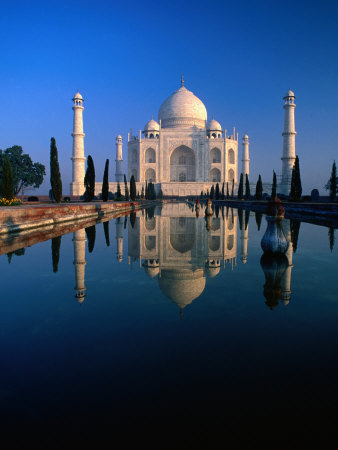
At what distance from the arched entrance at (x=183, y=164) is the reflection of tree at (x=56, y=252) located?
40716 millimetres

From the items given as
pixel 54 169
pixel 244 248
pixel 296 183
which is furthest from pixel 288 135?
pixel 244 248

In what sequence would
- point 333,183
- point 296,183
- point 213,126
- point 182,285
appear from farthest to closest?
point 213,126
point 333,183
point 296,183
point 182,285

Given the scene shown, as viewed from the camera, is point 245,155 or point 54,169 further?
point 245,155

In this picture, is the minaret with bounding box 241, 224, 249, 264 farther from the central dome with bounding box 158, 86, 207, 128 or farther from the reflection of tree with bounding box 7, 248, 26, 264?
the central dome with bounding box 158, 86, 207, 128

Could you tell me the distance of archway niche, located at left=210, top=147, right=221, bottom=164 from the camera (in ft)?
148

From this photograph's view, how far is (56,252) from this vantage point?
454 cm

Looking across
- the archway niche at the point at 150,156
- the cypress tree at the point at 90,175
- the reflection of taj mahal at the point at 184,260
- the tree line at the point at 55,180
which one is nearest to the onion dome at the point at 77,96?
the tree line at the point at 55,180

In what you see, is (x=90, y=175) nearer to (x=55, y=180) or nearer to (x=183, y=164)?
(x=55, y=180)

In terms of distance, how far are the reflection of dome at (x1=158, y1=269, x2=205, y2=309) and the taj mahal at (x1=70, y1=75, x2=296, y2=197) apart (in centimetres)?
3565

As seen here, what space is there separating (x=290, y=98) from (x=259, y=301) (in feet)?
123

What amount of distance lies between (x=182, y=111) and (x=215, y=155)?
7.28 metres

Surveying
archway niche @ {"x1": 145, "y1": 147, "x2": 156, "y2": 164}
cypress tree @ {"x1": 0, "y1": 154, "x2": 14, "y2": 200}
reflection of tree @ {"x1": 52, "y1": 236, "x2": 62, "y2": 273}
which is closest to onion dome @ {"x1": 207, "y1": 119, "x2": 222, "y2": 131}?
archway niche @ {"x1": 145, "y1": 147, "x2": 156, "y2": 164}

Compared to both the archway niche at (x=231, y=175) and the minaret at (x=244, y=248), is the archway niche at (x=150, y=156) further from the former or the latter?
the minaret at (x=244, y=248)

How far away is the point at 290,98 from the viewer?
35.1 m
